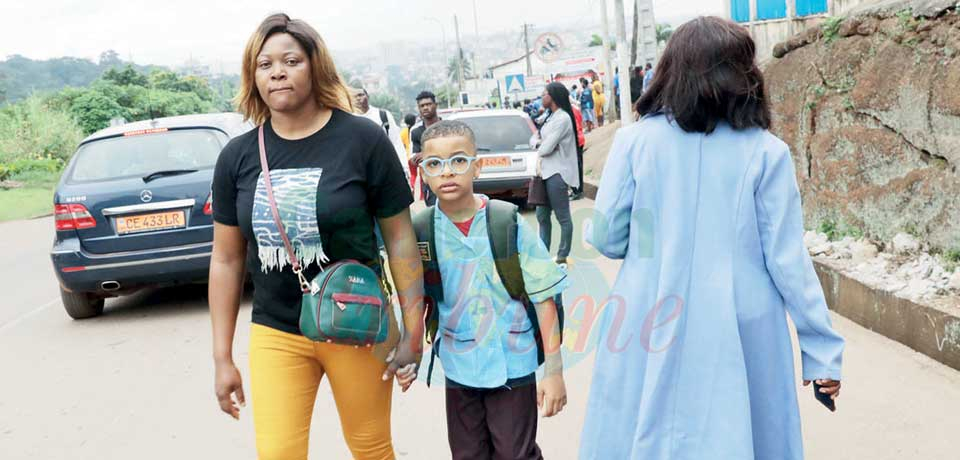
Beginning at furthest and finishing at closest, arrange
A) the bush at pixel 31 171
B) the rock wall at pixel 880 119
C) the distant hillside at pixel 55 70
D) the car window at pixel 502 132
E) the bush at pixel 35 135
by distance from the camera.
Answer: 1. the distant hillside at pixel 55 70
2. the bush at pixel 35 135
3. the bush at pixel 31 171
4. the car window at pixel 502 132
5. the rock wall at pixel 880 119

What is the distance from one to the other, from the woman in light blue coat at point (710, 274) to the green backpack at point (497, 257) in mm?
410

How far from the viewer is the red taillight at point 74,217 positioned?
24.8 feet

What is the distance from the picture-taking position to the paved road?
4223 mm

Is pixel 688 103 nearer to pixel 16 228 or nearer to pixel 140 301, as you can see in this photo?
pixel 140 301

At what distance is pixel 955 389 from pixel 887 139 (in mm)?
2514

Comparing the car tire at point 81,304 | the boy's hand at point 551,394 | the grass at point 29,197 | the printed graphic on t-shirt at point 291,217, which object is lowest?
the grass at point 29,197

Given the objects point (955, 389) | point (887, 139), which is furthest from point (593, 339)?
point (887, 139)

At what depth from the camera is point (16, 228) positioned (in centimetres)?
1928

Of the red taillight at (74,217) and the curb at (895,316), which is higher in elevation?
the red taillight at (74,217)

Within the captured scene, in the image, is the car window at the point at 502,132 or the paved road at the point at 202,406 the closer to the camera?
the paved road at the point at 202,406

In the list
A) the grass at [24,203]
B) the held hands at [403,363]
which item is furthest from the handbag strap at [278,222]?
the grass at [24,203]

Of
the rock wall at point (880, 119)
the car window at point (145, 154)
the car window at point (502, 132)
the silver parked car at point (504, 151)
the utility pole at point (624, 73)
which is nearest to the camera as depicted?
the rock wall at point (880, 119)

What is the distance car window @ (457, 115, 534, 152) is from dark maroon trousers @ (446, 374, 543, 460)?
10.6 m

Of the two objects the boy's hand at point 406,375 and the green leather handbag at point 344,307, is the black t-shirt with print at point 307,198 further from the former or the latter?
the boy's hand at point 406,375
